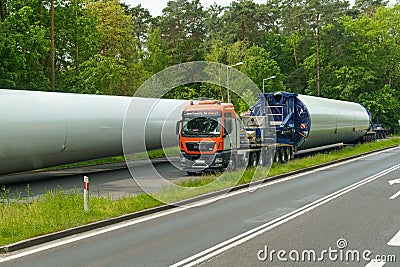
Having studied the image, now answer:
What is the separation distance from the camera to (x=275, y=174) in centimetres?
2106

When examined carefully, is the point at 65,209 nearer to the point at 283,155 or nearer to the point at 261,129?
the point at 261,129

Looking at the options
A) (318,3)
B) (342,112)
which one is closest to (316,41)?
(318,3)

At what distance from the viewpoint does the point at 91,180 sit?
68.4 feet

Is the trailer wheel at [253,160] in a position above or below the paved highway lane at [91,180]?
above

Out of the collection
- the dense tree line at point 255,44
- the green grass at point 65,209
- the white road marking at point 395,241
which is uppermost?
the dense tree line at point 255,44

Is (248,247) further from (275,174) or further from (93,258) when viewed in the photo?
(275,174)

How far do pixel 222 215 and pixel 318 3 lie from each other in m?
67.4

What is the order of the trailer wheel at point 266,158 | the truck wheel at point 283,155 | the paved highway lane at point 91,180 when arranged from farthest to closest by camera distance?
the truck wheel at point 283,155, the trailer wheel at point 266,158, the paved highway lane at point 91,180

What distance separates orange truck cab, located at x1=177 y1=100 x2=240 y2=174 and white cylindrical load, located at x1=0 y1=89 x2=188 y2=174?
6.13 feet

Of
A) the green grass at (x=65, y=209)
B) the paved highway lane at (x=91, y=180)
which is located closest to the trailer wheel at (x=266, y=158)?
the paved highway lane at (x=91, y=180)

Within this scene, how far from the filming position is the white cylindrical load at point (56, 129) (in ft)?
59.3

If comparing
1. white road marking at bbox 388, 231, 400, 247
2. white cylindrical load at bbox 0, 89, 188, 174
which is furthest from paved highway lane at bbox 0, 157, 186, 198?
white road marking at bbox 388, 231, 400, 247

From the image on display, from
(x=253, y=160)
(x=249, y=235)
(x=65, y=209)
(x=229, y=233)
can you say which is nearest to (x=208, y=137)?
(x=253, y=160)

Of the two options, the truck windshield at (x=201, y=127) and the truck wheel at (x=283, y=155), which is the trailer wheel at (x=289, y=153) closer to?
the truck wheel at (x=283, y=155)
